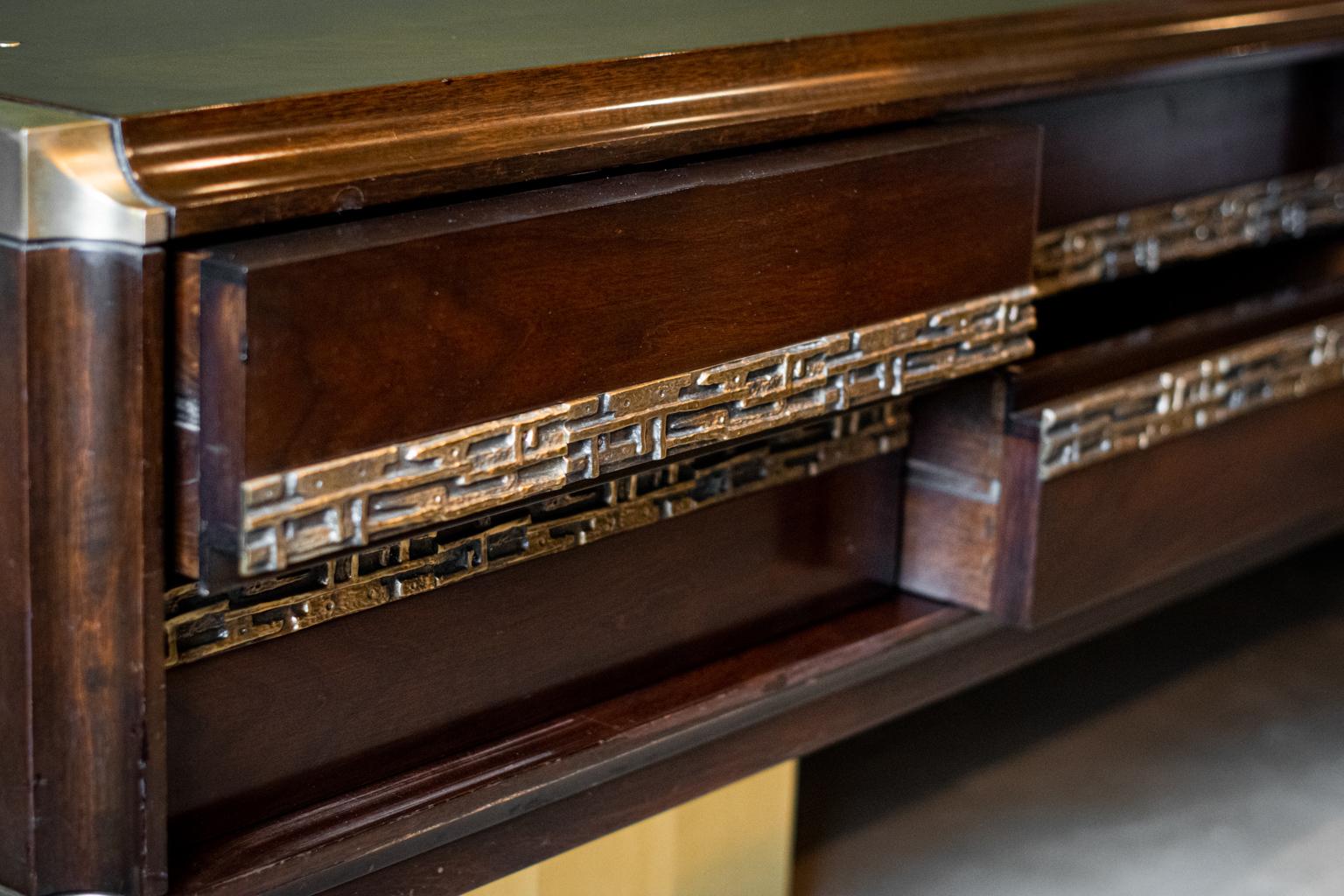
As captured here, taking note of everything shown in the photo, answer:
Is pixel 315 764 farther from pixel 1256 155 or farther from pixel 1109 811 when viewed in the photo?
pixel 1256 155

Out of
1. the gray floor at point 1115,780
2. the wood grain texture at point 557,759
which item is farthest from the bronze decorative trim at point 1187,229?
the gray floor at point 1115,780

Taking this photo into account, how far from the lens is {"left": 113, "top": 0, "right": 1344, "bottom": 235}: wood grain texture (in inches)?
21.8

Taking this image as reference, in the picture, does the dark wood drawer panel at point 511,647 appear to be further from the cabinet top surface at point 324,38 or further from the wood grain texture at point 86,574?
the cabinet top surface at point 324,38

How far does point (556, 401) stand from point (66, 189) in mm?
190

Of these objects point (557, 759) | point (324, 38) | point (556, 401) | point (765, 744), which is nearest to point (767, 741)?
point (765, 744)

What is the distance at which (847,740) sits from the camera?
117 cm

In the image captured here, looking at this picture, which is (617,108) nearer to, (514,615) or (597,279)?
(597,279)

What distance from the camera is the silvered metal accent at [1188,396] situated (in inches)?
34.3

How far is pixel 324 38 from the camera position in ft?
2.28

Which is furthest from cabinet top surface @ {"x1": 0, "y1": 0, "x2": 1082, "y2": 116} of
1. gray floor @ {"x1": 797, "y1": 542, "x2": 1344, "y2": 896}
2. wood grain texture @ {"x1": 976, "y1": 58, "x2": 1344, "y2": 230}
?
gray floor @ {"x1": 797, "y1": 542, "x2": 1344, "y2": 896}

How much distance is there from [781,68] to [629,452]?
0.65ft

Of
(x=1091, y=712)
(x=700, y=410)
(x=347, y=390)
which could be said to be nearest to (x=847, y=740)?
(x=1091, y=712)

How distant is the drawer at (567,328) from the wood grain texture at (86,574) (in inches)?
0.7

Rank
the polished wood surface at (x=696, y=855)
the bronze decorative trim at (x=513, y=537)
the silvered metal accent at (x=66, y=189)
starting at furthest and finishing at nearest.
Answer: the polished wood surface at (x=696, y=855) → the bronze decorative trim at (x=513, y=537) → the silvered metal accent at (x=66, y=189)
